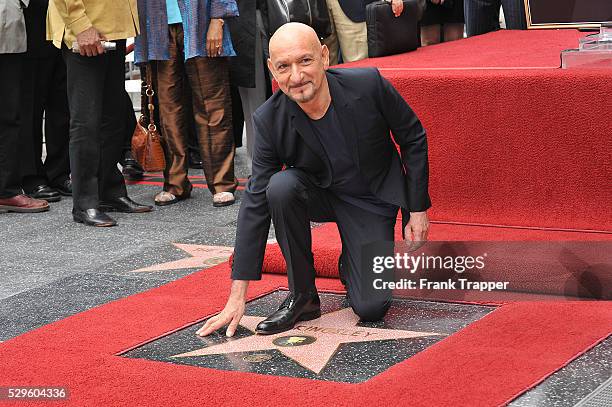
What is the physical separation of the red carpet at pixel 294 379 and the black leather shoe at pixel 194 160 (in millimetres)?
3655

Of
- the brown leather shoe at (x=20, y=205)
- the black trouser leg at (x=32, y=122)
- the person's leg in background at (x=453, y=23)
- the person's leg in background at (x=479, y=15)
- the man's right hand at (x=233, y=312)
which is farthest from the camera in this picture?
the person's leg in background at (x=479, y=15)

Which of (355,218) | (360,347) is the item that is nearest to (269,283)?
(355,218)

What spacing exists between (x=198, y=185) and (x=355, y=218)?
10.7 feet

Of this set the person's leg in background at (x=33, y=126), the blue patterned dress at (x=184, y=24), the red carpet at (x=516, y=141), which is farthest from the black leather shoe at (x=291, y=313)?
the person's leg in background at (x=33, y=126)

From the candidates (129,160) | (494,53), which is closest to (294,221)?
(494,53)

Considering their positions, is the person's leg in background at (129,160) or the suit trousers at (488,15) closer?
the suit trousers at (488,15)

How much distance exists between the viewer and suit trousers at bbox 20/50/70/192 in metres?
6.64

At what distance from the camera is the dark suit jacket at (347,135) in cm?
373

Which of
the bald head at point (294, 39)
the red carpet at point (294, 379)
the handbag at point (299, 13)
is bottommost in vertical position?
the red carpet at point (294, 379)

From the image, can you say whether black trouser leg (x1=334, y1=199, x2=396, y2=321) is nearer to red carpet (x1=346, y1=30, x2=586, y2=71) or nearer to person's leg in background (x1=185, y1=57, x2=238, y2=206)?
red carpet (x1=346, y1=30, x2=586, y2=71)

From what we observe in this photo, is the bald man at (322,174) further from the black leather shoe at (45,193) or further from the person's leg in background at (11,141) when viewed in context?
the black leather shoe at (45,193)

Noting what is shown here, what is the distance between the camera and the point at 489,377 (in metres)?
3.08

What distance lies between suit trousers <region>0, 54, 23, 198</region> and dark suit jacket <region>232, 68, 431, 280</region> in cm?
284

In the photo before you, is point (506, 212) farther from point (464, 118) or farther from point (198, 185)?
point (198, 185)
